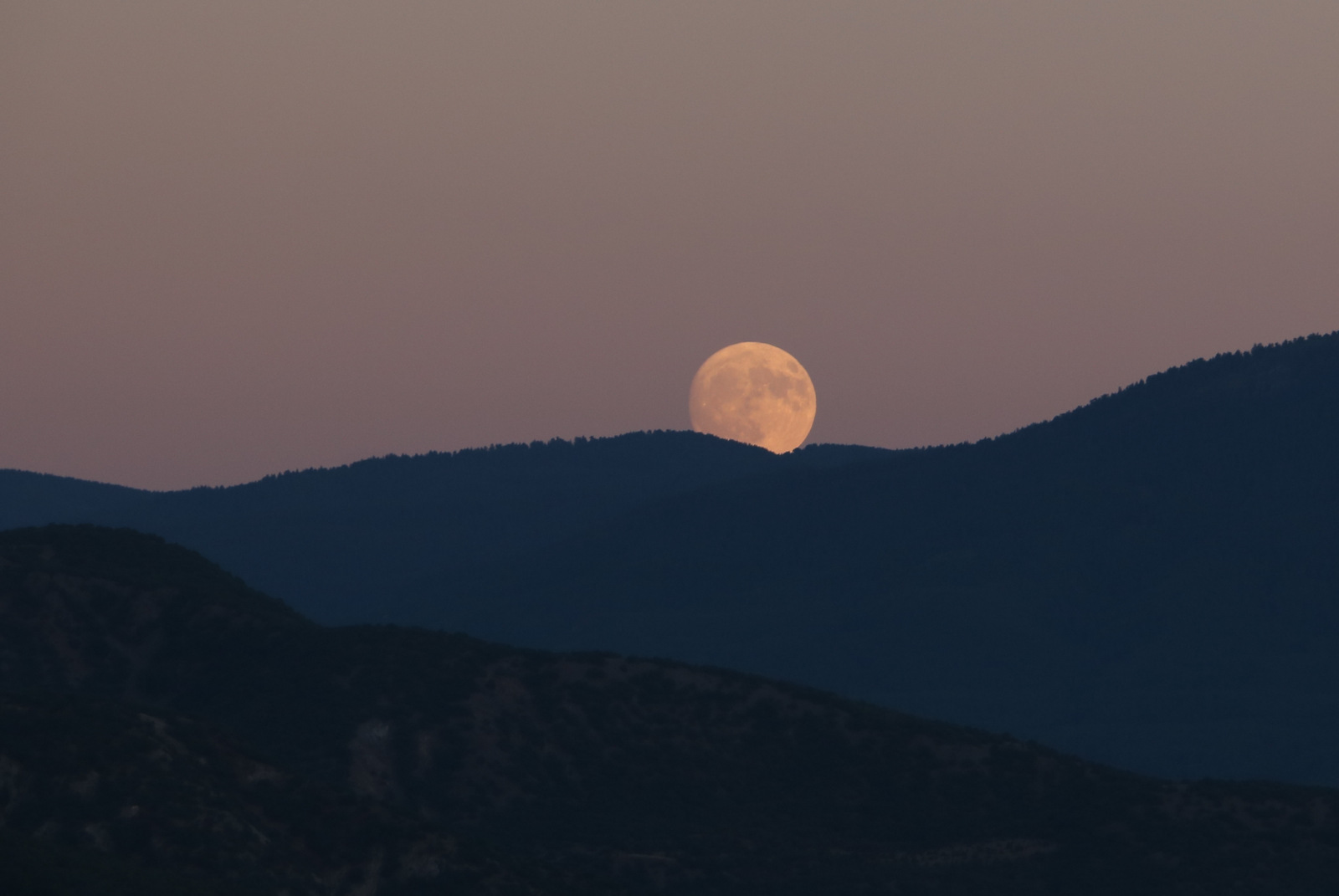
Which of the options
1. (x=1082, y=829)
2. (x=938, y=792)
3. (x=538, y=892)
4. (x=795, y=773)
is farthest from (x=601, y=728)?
(x=538, y=892)

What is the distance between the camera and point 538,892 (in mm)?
66062

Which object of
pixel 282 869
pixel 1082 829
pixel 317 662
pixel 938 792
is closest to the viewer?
pixel 282 869

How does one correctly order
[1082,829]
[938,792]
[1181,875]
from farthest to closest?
[938,792], [1082,829], [1181,875]

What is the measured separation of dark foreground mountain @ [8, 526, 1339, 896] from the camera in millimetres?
65938

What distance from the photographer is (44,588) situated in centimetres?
10731

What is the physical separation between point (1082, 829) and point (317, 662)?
4137 centimetres

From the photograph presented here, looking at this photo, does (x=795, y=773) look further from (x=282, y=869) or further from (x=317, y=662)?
(x=282, y=869)

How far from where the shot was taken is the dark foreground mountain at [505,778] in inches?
2596

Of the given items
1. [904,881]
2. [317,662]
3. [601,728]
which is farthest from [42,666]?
[904,881]

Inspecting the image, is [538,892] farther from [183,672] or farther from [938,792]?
[183,672]

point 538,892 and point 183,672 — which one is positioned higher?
point 183,672

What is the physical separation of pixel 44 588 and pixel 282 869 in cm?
4927

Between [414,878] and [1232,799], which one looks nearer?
[414,878]

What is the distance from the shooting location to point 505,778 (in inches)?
3797
